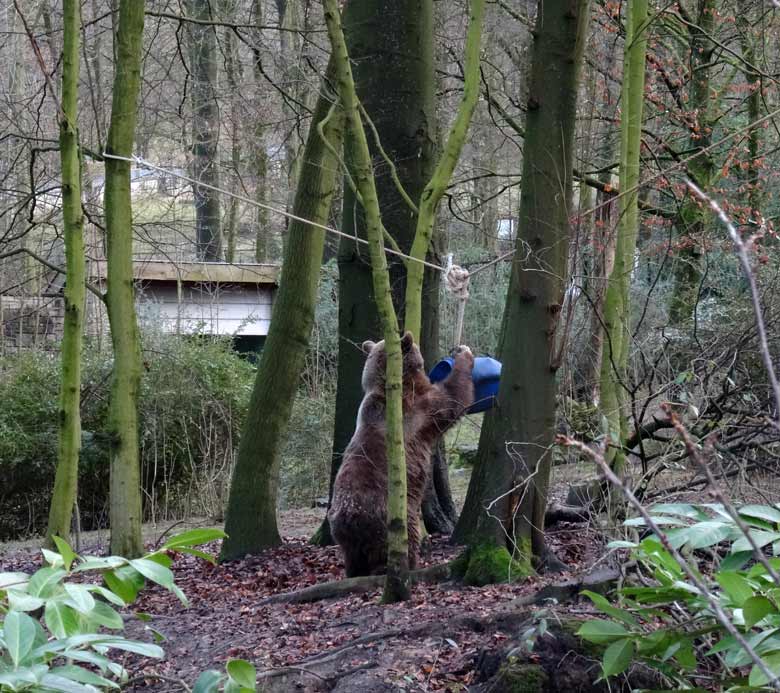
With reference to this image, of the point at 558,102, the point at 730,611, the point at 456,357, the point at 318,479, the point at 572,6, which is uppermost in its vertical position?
the point at 572,6

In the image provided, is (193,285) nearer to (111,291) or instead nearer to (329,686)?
(111,291)

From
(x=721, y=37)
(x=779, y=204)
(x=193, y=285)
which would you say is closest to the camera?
(x=721, y=37)

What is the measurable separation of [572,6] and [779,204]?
998 centimetres

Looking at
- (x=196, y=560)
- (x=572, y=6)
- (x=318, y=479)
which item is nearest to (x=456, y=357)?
(x=572, y=6)

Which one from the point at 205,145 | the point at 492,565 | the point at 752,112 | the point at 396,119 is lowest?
the point at 492,565

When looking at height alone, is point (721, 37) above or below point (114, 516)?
above

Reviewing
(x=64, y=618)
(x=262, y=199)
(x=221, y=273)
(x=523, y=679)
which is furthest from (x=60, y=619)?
(x=262, y=199)

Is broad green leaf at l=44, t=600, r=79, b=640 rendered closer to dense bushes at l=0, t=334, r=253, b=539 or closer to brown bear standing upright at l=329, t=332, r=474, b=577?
brown bear standing upright at l=329, t=332, r=474, b=577

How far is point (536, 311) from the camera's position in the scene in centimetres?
576

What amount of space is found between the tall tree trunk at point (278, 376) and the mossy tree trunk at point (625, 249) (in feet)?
10.0

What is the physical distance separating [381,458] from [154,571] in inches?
170

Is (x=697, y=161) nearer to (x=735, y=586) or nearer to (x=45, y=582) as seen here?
(x=735, y=586)

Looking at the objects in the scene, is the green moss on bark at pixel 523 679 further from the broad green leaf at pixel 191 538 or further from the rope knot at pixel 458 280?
the rope knot at pixel 458 280

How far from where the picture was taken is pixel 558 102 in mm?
5801
